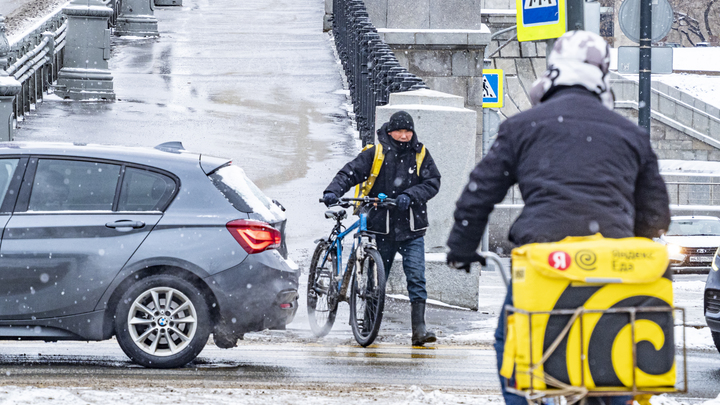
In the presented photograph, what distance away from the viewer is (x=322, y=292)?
866 centimetres

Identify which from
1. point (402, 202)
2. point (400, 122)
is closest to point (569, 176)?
point (402, 202)

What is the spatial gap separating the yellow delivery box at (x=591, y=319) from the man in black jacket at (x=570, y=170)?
15 centimetres

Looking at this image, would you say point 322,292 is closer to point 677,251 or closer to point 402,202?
point 402,202

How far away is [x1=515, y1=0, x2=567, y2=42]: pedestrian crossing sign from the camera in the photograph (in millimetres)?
9273

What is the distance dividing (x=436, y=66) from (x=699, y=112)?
22.2 m

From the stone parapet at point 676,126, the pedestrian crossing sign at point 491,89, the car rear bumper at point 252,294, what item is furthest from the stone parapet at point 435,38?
the stone parapet at point 676,126

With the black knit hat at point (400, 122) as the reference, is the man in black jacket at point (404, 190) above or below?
below

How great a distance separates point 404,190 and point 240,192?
162 centimetres

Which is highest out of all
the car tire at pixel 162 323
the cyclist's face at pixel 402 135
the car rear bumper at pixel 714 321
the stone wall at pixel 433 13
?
the stone wall at pixel 433 13

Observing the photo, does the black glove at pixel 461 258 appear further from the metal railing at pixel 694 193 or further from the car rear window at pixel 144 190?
the metal railing at pixel 694 193

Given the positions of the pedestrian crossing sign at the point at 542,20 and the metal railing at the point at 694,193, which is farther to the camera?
the metal railing at the point at 694,193

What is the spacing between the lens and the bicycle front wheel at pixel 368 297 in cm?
795

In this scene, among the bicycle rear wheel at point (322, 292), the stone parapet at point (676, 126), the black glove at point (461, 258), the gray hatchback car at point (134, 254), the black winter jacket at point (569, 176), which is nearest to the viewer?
the black winter jacket at point (569, 176)

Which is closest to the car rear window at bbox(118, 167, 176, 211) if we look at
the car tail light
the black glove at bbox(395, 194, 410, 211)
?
the car tail light
